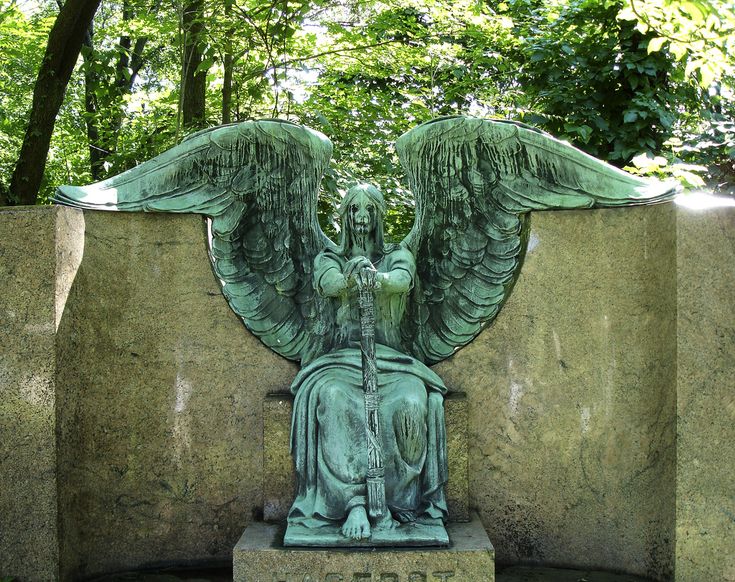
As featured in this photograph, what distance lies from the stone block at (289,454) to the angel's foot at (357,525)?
23.5 inches

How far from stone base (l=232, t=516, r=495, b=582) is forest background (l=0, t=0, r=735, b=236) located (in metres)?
2.83

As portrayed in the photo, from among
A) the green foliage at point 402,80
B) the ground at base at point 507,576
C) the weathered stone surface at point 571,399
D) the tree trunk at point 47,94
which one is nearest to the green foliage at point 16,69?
the green foliage at point 402,80

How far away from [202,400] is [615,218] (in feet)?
8.50

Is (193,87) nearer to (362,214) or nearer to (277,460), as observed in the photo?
(362,214)

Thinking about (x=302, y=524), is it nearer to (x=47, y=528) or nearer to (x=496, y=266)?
(x=47, y=528)

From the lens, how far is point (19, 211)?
4348 millimetres

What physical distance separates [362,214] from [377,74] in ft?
18.7

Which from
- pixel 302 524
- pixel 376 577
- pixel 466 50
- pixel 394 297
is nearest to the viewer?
pixel 376 577

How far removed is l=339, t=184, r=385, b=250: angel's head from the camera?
4.61m

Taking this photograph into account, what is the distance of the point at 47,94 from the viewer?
6.93 meters

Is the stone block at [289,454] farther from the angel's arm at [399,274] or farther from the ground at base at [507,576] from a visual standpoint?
the angel's arm at [399,274]

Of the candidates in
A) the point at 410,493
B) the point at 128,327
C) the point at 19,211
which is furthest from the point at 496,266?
the point at 19,211

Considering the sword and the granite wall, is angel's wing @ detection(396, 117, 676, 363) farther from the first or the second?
the sword

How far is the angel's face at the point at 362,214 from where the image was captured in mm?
4609
